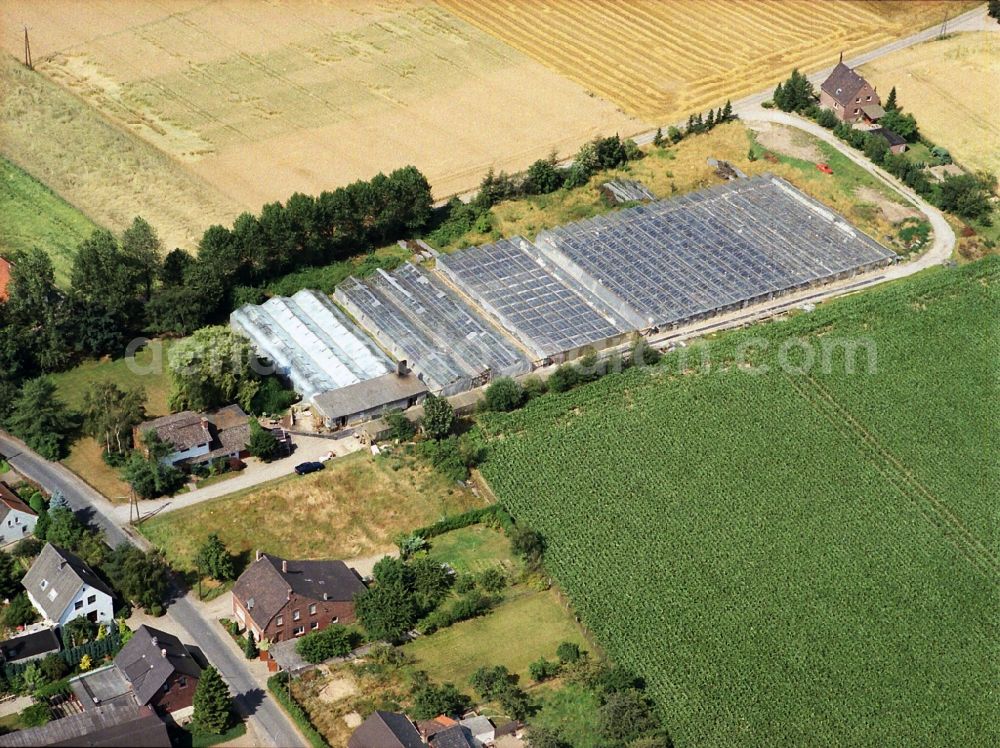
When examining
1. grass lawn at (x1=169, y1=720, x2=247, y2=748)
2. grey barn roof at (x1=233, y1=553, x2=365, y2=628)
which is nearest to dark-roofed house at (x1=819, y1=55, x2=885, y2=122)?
grey barn roof at (x1=233, y1=553, x2=365, y2=628)

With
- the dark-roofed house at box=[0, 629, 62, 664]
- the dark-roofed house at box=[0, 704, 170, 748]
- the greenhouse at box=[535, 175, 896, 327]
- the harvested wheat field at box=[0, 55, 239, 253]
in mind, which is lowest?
the harvested wheat field at box=[0, 55, 239, 253]

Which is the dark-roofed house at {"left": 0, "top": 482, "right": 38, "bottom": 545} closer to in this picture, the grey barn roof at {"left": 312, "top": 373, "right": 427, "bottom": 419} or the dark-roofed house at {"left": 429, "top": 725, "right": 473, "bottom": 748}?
the grey barn roof at {"left": 312, "top": 373, "right": 427, "bottom": 419}

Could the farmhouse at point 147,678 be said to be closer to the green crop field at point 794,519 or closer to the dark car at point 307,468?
the dark car at point 307,468

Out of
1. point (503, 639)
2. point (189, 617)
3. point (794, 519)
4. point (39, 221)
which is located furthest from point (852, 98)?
point (189, 617)

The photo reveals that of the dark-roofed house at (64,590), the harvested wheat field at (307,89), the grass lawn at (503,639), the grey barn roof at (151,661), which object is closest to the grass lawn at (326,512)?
the dark-roofed house at (64,590)

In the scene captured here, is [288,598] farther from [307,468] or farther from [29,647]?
[307,468]
